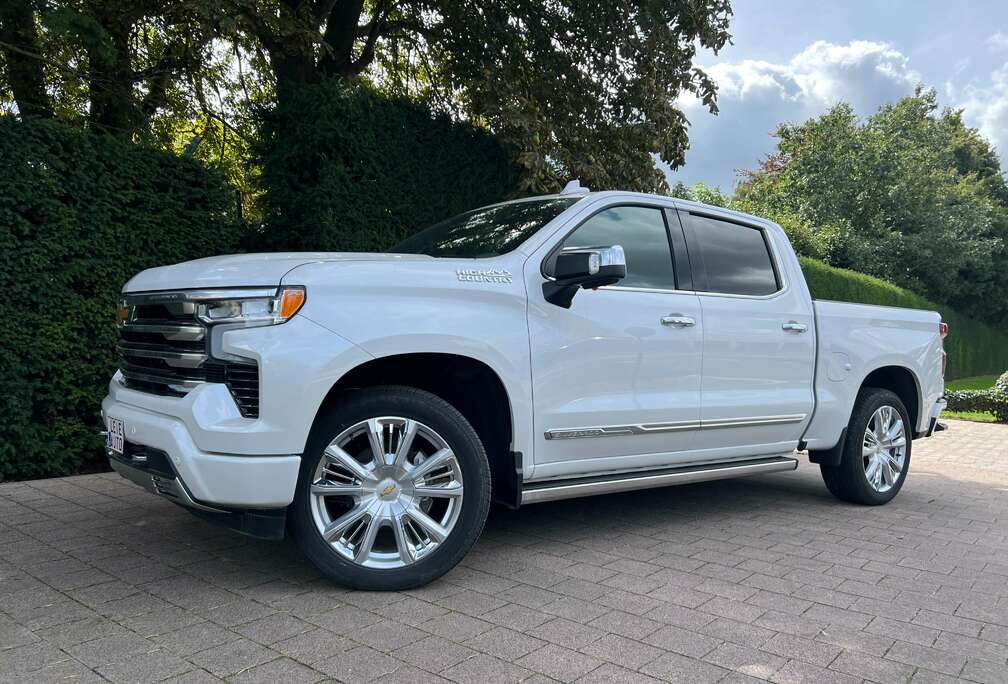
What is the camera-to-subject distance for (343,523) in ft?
11.7

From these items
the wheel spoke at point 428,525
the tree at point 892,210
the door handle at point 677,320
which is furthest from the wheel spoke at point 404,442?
the tree at point 892,210

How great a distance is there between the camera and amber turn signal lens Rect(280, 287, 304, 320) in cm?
341

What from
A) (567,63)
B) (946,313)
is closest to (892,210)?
(946,313)

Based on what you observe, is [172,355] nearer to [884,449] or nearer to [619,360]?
[619,360]

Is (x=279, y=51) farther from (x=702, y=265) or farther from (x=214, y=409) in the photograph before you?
(x=214, y=409)

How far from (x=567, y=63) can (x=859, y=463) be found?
5.55 metres

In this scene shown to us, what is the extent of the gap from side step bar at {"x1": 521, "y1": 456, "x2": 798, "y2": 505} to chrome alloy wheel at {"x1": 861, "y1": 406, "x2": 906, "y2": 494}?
0.86 m

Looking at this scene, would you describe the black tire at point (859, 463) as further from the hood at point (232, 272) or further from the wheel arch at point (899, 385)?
the hood at point (232, 272)

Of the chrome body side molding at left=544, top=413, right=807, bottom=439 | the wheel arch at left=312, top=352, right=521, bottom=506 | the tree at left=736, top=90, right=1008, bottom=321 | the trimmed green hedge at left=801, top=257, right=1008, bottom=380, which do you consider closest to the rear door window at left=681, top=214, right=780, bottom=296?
the chrome body side molding at left=544, top=413, right=807, bottom=439

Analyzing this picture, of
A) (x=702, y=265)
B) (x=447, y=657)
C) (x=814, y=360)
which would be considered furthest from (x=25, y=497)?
(x=814, y=360)

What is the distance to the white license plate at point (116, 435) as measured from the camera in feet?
12.2

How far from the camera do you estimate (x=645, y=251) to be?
479 centimetres

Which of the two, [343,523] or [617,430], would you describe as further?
[617,430]

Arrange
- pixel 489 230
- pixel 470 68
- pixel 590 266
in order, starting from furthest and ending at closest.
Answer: pixel 470 68 → pixel 489 230 → pixel 590 266
